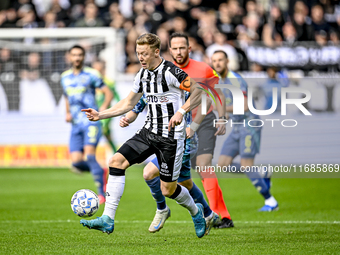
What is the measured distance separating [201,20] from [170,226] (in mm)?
10548

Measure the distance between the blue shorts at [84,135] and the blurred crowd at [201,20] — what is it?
21.1 feet

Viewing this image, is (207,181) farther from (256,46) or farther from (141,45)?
Answer: (256,46)

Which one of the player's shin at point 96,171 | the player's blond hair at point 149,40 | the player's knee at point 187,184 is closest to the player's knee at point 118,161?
the player's knee at point 187,184

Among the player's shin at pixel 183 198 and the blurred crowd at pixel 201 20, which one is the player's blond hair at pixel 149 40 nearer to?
the player's shin at pixel 183 198

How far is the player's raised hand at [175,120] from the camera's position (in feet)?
18.9

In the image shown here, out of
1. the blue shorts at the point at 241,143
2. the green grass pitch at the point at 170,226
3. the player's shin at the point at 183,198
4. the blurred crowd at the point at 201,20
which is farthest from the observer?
the blurred crowd at the point at 201,20

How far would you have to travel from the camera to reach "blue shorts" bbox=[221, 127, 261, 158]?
30.0ft

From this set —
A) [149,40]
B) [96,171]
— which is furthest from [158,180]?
[96,171]

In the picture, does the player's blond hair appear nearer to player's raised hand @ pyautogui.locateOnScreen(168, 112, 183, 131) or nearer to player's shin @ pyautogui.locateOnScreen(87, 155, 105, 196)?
player's raised hand @ pyautogui.locateOnScreen(168, 112, 183, 131)

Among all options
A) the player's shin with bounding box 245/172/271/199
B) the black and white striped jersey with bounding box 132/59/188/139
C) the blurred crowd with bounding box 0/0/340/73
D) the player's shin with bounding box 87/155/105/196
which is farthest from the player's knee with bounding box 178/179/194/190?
the blurred crowd with bounding box 0/0/340/73

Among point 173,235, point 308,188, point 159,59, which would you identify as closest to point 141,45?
point 159,59

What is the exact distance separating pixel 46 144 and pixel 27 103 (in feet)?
4.23

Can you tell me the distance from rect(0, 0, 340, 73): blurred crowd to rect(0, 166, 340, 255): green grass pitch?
16.5ft

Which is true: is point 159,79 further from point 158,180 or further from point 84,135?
point 84,135
